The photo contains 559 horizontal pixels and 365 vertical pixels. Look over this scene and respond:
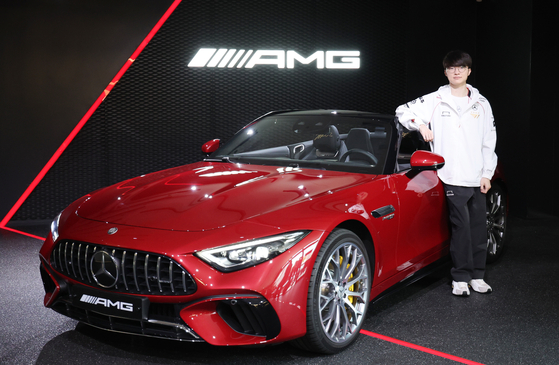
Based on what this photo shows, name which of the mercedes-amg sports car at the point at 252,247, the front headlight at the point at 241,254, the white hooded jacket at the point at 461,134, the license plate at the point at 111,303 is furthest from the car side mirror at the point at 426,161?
the license plate at the point at 111,303

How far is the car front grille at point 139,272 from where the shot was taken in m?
2.20

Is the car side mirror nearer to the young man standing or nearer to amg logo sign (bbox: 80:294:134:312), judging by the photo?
the young man standing

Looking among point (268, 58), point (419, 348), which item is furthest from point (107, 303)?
point (268, 58)

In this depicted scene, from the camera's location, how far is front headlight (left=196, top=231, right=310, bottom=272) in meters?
2.20

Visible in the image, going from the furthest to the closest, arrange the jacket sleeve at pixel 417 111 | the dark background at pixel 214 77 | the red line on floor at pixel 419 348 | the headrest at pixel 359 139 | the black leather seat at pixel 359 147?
the dark background at pixel 214 77, the jacket sleeve at pixel 417 111, the headrest at pixel 359 139, the black leather seat at pixel 359 147, the red line on floor at pixel 419 348

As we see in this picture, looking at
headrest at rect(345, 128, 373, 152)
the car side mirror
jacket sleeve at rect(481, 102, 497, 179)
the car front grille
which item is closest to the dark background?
jacket sleeve at rect(481, 102, 497, 179)

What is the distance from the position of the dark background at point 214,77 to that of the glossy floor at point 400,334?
7.95ft

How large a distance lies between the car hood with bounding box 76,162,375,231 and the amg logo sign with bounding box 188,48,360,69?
3.42 metres

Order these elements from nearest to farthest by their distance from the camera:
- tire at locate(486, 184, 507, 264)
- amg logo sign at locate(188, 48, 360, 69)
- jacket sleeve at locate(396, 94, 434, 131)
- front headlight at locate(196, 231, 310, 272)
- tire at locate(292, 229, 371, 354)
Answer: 1. front headlight at locate(196, 231, 310, 272)
2. tire at locate(292, 229, 371, 354)
3. jacket sleeve at locate(396, 94, 434, 131)
4. tire at locate(486, 184, 507, 264)
5. amg logo sign at locate(188, 48, 360, 69)

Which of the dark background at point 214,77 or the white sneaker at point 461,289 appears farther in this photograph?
the dark background at point 214,77

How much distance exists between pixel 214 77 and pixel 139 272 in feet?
14.8

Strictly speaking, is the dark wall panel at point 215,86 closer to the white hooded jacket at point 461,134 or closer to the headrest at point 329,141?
the headrest at point 329,141

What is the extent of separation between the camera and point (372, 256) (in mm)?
2834

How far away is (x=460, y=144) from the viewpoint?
11.3 ft
